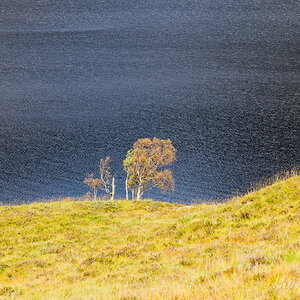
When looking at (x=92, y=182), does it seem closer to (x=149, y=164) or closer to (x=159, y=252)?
(x=149, y=164)

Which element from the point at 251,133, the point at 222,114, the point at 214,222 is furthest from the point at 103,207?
the point at 222,114

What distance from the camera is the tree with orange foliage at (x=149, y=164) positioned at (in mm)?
54781

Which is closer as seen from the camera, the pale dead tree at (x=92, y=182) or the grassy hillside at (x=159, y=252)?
the grassy hillside at (x=159, y=252)

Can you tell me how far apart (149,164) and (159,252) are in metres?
41.1

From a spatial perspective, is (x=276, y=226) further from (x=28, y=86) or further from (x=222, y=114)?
(x=28, y=86)

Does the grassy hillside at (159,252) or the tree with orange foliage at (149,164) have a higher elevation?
the tree with orange foliage at (149,164)

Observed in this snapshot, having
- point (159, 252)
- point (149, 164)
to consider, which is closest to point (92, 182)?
point (149, 164)

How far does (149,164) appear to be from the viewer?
55062 mm

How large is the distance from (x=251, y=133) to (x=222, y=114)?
77.3 feet

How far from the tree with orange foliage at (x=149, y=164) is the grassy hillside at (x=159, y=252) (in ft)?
72.1

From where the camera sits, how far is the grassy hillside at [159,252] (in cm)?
627

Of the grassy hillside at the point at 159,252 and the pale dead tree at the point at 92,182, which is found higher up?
the pale dead tree at the point at 92,182

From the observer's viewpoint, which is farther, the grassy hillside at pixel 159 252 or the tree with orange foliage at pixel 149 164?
the tree with orange foliage at pixel 149 164

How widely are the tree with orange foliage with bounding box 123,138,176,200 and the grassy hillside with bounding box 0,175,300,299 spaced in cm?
2198
